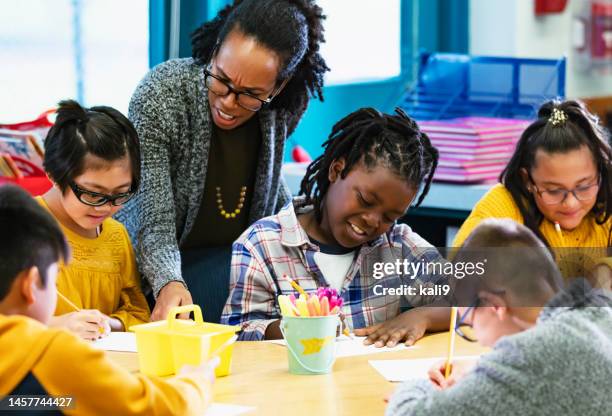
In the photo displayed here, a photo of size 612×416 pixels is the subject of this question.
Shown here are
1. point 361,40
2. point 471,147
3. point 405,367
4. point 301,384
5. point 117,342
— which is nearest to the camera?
point 301,384

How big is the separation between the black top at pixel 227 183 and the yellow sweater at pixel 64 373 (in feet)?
3.63

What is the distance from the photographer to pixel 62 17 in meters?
3.08

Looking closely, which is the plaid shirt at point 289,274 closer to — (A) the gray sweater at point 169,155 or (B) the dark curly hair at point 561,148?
(A) the gray sweater at point 169,155

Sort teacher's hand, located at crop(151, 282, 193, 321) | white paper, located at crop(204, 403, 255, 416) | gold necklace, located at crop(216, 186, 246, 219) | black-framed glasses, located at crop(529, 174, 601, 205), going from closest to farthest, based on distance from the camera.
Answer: white paper, located at crop(204, 403, 255, 416), teacher's hand, located at crop(151, 282, 193, 321), black-framed glasses, located at crop(529, 174, 601, 205), gold necklace, located at crop(216, 186, 246, 219)

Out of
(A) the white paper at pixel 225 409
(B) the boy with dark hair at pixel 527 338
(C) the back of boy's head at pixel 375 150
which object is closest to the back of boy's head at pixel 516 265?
(B) the boy with dark hair at pixel 527 338

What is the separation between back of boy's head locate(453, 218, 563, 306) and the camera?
4.21 feet

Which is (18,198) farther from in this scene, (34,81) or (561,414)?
(34,81)

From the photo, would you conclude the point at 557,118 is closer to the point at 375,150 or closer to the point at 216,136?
the point at 375,150

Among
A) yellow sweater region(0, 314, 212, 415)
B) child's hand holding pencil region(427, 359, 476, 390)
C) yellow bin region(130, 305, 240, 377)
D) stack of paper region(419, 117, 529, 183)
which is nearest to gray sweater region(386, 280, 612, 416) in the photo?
child's hand holding pencil region(427, 359, 476, 390)

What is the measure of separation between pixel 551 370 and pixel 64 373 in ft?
2.02

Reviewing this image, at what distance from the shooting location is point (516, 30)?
438 cm

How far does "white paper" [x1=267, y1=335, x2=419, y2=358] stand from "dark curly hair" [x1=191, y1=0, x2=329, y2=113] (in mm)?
630

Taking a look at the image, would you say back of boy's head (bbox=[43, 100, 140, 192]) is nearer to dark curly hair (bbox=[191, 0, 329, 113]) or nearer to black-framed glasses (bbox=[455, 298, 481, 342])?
dark curly hair (bbox=[191, 0, 329, 113])

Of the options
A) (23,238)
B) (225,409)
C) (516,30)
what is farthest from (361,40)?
(23,238)
